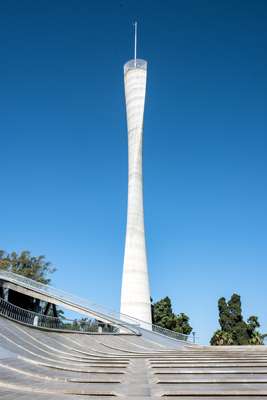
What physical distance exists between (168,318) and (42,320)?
2262cm

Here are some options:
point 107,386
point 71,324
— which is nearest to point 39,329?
point 71,324

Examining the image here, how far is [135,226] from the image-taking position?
35781 mm

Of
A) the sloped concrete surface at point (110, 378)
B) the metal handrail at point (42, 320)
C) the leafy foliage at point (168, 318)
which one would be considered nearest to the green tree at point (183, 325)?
the leafy foliage at point (168, 318)

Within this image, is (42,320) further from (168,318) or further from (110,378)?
(168,318)

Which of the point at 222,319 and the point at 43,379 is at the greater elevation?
the point at 222,319

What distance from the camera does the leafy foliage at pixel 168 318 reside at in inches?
1613

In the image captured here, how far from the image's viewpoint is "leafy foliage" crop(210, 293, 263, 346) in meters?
38.7

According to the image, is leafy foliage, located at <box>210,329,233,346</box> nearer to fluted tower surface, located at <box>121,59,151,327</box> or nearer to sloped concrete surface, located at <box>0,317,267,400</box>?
fluted tower surface, located at <box>121,59,151,327</box>

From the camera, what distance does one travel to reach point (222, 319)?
41781 millimetres

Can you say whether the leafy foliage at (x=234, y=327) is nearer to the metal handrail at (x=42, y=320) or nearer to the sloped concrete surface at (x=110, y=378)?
the metal handrail at (x=42, y=320)

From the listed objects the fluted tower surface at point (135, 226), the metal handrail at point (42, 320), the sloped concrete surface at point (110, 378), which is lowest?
the sloped concrete surface at point (110, 378)

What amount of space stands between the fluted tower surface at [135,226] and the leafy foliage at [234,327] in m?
8.29

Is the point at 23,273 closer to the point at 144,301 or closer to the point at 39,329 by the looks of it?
the point at 144,301

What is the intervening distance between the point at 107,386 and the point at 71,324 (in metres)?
17.9
